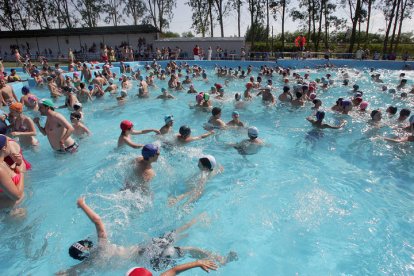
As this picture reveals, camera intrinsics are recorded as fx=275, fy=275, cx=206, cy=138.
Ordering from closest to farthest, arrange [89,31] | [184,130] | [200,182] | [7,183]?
1. [7,183]
2. [200,182]
3. [184,130]
4. [89,31]

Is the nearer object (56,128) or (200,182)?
(200,182)

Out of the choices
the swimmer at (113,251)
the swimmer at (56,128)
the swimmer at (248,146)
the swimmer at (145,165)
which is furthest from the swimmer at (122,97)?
the swimmer at (113,251)

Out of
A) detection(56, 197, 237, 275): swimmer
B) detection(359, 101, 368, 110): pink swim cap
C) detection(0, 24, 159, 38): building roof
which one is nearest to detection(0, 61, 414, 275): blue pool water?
detection(56, 197, 237, 275): swimmer

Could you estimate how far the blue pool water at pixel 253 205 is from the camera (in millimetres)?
4051

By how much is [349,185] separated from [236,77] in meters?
13.2

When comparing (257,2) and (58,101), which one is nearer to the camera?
(58,101)

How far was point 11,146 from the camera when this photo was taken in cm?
405

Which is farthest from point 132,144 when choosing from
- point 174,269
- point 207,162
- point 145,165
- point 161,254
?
point 174,269

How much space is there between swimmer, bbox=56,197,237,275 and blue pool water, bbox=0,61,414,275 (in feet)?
0.50

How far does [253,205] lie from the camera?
524 cm

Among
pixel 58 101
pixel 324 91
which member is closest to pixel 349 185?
pixel 324 91

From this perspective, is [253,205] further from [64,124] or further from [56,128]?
[56,128]

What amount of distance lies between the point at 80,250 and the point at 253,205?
327 cm

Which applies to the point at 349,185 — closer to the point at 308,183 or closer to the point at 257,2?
the point at 308,183
